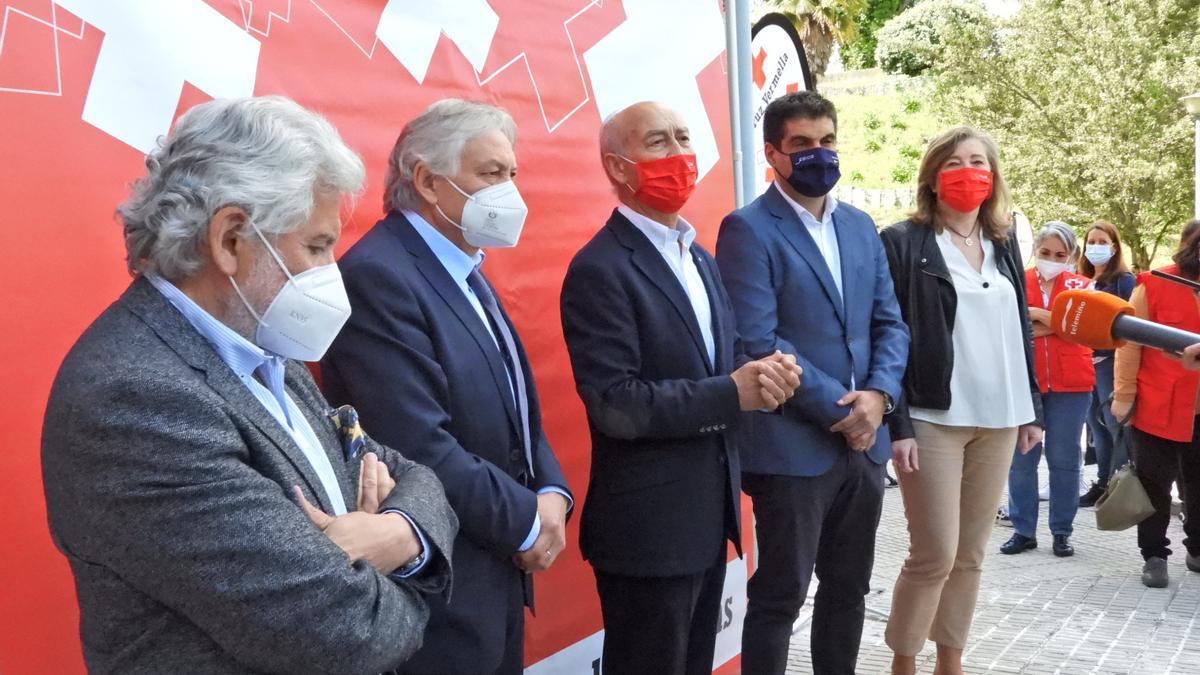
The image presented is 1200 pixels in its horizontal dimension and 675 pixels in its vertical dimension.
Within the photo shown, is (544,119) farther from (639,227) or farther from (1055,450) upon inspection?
(1055,450)

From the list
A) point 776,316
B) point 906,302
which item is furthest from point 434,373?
point 906,302

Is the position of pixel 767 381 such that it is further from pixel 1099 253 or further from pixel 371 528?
pixel 1099 253

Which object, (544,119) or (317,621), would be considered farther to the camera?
(544,119)

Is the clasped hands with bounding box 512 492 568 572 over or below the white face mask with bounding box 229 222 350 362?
below

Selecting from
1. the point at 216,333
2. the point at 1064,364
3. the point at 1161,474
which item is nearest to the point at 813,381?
the point at 216,333

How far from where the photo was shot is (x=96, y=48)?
2424 mm

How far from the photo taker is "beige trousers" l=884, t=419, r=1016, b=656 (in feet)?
13.7

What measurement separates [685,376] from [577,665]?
4.05 feet

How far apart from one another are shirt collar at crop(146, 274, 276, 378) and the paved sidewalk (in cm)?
360

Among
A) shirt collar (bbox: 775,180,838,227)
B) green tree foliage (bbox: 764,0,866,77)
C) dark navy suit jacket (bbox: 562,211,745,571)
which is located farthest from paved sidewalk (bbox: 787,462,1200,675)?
green tree foliage (bbox: 764,0,866,77)

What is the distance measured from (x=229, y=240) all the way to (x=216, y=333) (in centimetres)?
14

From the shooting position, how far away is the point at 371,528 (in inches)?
72.1

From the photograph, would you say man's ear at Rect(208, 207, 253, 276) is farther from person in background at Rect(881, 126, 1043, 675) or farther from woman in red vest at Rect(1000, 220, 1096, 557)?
woman in red vest at Rect(1000, 220, 1096, 557)

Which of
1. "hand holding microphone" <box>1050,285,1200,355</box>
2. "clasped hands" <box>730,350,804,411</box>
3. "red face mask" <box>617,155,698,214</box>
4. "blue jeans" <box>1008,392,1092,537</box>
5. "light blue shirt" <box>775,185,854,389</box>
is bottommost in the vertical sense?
"blue jeans" <box>1008,392,1092,537</box>
